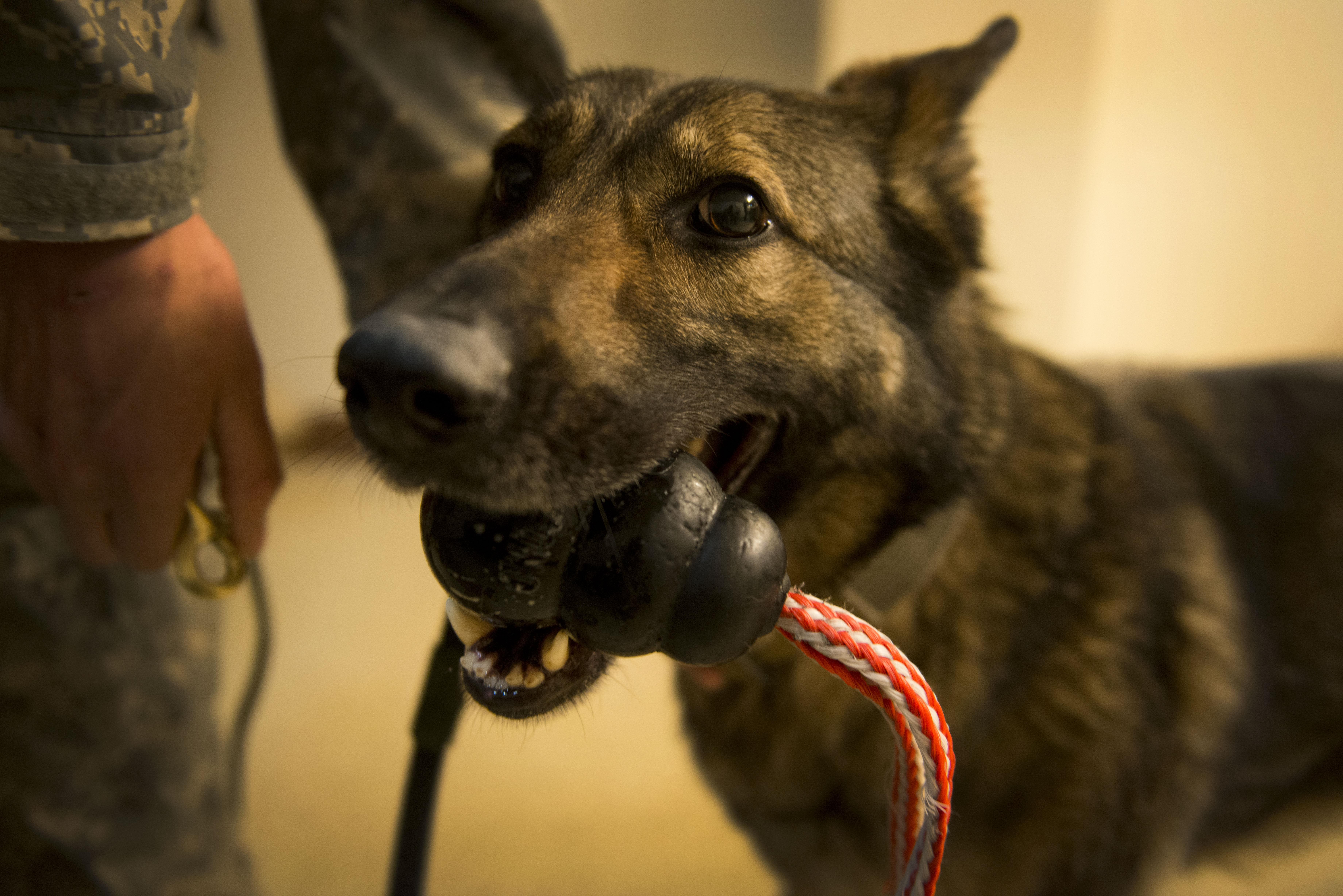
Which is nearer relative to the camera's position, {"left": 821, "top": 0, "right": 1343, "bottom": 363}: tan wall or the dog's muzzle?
the dog's muzzle

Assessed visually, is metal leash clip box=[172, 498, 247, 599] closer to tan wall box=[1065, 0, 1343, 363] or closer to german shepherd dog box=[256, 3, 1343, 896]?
german shepherd dog box=[256, 3, 1343, 896]

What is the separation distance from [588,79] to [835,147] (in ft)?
1.07

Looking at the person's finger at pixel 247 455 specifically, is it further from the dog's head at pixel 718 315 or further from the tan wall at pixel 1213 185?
the tan wall at pixel 1213 185

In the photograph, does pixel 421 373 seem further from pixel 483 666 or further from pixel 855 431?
pixel 855 431

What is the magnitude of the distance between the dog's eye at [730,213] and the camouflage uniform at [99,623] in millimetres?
519

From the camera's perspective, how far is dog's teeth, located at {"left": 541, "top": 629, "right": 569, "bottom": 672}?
28.7 inches

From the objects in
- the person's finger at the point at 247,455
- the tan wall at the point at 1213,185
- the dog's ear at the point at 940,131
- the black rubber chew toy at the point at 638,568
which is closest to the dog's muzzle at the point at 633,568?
the black rubber chew toy at the point at 638,568

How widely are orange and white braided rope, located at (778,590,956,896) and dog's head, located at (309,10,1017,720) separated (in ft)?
0.65

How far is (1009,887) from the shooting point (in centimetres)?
108

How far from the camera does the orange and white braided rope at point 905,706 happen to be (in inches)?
24.1

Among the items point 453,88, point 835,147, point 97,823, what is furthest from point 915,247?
point 97,823

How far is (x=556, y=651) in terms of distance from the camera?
2.42 feet

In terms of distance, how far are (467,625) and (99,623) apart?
2.17 feet

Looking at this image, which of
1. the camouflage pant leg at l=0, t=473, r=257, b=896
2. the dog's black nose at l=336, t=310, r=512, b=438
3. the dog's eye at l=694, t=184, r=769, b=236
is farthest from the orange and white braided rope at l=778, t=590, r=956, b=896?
the camouflage pant leg at l=0, t=473, r=257, b=896
